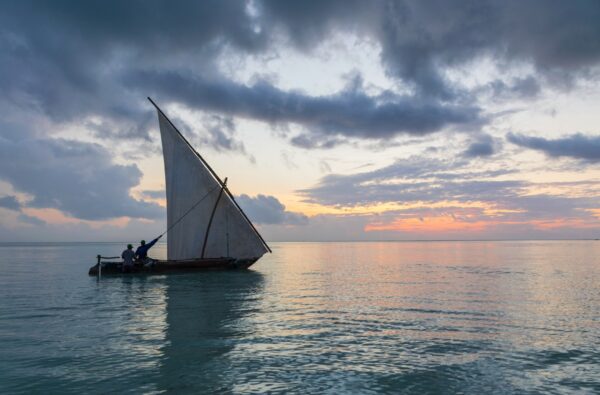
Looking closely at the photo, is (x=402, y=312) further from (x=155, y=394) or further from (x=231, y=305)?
(x=155, y=394)

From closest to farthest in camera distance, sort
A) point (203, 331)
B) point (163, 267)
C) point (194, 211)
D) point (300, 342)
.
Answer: point (300, 342), point (203, 331), point (163, 267), point (194, 211)

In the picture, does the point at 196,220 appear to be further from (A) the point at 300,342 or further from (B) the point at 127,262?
(A) the point at 300,342

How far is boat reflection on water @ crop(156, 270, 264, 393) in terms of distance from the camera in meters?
12.6

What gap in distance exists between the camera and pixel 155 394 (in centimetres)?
1141

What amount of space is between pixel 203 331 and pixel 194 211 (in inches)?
1050

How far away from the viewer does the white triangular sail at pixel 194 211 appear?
44000mm

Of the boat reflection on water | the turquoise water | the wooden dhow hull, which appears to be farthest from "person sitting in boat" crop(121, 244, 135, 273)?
the turquoise water

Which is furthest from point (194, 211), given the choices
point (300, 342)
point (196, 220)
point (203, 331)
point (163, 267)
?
point (300, 342)

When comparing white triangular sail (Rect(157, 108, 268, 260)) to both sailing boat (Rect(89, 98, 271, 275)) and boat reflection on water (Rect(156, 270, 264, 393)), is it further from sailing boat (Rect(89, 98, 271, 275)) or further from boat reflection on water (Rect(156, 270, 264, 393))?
boat reflection on water (Rect(156, 270, 264, 393))

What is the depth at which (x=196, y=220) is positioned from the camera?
44.8 meters

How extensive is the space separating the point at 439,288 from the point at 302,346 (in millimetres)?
22307

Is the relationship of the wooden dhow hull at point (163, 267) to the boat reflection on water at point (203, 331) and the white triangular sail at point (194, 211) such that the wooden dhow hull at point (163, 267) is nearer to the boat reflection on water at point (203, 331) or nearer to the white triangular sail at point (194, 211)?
the white triangular sail at point (194, 211)

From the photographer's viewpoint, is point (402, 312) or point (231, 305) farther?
point (231, 305)

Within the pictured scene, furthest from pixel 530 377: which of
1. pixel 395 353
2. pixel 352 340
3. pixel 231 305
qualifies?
pixel 231 305
